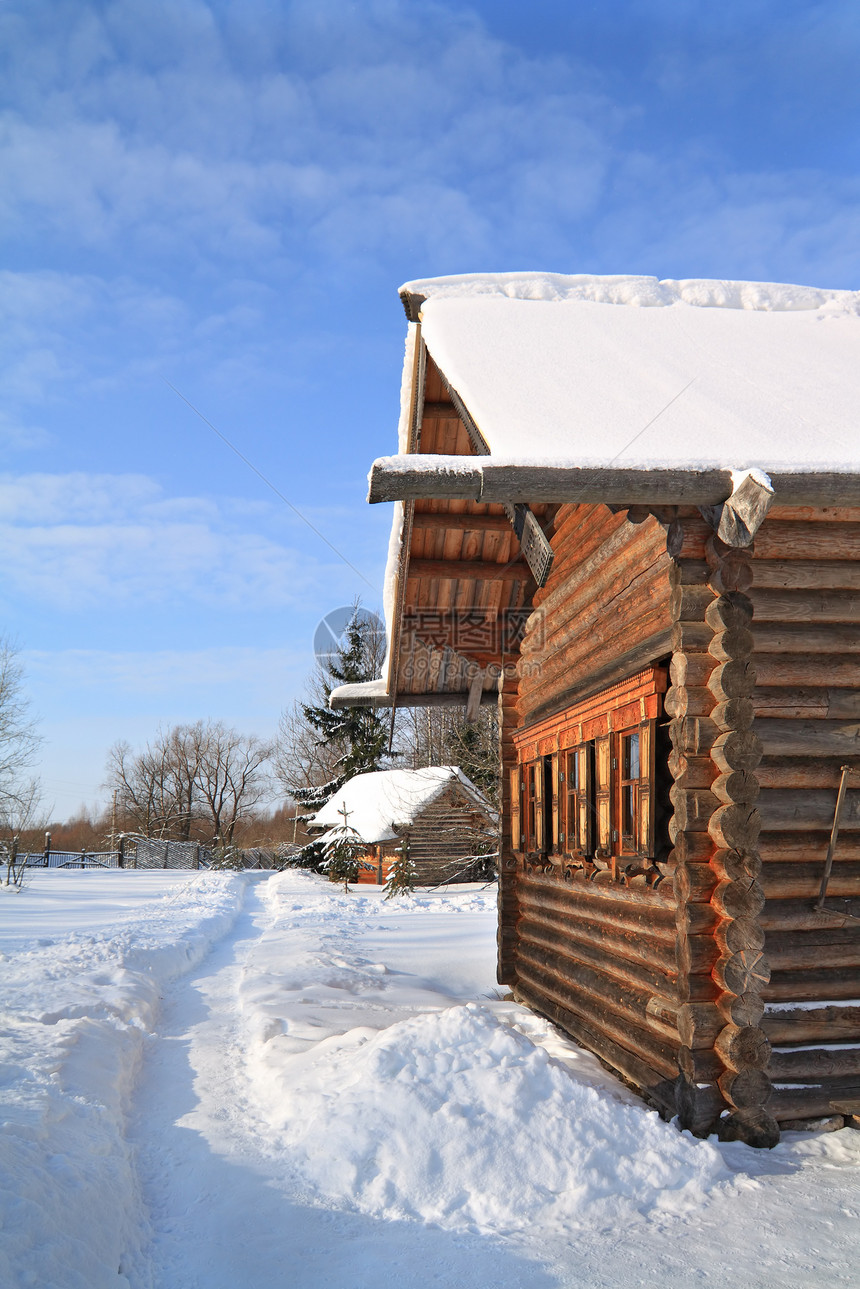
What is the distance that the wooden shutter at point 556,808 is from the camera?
24.8 ft

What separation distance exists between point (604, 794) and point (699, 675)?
151 cm

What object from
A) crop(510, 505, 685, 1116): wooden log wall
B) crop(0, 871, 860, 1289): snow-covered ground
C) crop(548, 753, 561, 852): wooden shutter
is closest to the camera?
crop(0, 871, 860, 1289): snow-covered ground

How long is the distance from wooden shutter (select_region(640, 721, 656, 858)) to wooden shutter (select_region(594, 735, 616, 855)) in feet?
2.09

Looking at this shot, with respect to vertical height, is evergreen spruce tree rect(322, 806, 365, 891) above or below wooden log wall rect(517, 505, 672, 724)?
below

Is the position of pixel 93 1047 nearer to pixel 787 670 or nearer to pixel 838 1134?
pixel 838 1134

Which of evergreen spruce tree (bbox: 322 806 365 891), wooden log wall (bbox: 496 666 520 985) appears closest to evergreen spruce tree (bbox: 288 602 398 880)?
evergreen spruce tree (bbox: 322 806 365 891)

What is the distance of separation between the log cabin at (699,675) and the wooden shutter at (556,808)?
12.9 inches

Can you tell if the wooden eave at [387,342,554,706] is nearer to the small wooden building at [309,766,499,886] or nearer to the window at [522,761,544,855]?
the window at [522,761,544,855]

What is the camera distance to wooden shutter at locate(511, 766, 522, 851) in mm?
9258

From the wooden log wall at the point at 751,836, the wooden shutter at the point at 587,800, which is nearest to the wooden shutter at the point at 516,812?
the wooden shutter at the point at 587,800

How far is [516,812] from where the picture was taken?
9.41 metres

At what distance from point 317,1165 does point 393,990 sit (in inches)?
186

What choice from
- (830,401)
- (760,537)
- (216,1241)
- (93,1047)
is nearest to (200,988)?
(93,1047)

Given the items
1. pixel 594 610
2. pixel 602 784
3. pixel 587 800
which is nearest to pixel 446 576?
pixel 594 610
